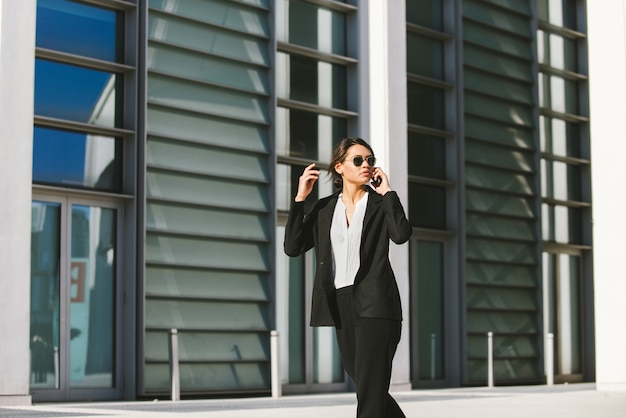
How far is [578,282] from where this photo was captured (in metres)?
22.3

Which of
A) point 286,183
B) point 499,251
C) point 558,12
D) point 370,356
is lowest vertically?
point 370,356

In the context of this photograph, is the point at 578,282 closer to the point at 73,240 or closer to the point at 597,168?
the point at 597,168

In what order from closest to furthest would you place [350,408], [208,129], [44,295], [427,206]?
[350,408], [44,295], [208,129], [427,206]

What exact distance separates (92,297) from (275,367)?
8.32 feet

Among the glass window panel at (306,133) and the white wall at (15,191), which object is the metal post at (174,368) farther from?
the glass window panel at (306,133)

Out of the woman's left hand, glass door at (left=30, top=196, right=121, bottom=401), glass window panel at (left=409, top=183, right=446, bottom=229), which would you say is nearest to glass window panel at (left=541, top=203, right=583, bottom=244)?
glass window panel at (left=409, top=183, right=446, bottom=229)

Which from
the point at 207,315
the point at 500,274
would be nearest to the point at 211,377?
the point at 207,315

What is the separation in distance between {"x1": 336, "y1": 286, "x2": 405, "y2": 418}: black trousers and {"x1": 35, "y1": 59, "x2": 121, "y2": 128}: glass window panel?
911 cm

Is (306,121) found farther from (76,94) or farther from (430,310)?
(430,310)

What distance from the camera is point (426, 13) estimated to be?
19.2 m

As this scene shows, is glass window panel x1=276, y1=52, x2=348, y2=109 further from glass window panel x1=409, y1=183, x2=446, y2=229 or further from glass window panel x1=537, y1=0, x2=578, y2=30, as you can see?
glass window panel x1=537, y1=0, x2=578, y2=30

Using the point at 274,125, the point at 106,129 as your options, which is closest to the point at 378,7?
the point at 274,125

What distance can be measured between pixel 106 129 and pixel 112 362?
113 inches

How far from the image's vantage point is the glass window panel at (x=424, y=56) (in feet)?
61.6
